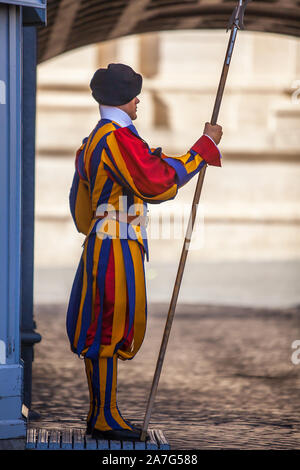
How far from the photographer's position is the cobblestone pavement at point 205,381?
5480mm

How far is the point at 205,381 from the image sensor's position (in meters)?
7.55

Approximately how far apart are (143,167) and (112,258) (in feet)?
1.57

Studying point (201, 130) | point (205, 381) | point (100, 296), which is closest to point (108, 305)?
point (100, 296)

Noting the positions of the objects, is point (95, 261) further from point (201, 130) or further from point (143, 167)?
point (201, 130)

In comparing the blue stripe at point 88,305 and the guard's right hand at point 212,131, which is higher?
the guard's right hand at point 212,131

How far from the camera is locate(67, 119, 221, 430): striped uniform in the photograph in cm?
450

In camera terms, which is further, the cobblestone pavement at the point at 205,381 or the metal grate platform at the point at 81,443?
the cobblestone pavement at the point at 205,381

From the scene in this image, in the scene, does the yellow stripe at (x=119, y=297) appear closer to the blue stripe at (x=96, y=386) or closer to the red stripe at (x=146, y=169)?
the blue stripe at (x=96, y=386)

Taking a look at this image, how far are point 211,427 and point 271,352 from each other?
363cm

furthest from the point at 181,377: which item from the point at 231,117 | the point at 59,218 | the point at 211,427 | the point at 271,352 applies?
the point at 231,117

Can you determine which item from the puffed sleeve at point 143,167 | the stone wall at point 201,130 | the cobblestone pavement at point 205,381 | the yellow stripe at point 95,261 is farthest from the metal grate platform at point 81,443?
the stone wall at point 201,130

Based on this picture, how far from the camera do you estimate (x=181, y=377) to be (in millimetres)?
7750

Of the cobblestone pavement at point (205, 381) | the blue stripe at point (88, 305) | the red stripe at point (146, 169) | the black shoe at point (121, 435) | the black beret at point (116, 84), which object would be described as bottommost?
the cobblestone pavement at point (205, 381)
